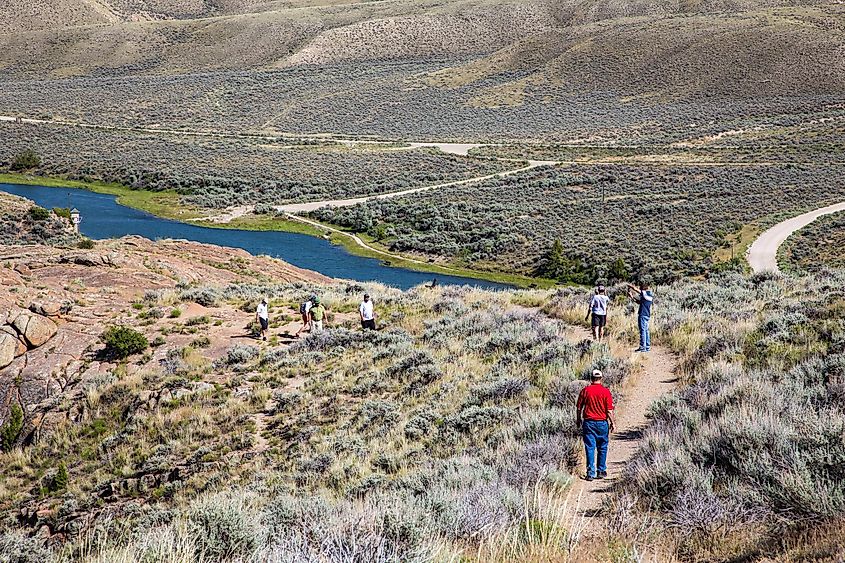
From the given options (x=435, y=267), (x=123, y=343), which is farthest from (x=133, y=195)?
(x=123, y=343)

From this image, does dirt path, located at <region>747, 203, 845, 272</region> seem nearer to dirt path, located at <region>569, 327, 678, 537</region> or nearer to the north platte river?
the north platte river

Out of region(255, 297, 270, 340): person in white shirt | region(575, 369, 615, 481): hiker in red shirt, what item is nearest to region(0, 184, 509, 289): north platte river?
region(255, 297, 270, 340): person in white shirt

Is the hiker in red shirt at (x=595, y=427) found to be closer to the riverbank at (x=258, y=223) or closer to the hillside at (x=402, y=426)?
the hillside at (x=402, y=426)

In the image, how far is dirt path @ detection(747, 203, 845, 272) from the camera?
35.7 m

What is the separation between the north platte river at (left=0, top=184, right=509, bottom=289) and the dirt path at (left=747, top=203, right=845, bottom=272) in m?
12.3

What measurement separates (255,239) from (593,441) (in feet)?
135

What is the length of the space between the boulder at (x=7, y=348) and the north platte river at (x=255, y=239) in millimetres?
22839

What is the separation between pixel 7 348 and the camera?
51.9ft

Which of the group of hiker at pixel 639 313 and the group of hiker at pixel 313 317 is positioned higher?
the group of hiker at pixel 639 313

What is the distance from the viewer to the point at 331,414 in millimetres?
12742

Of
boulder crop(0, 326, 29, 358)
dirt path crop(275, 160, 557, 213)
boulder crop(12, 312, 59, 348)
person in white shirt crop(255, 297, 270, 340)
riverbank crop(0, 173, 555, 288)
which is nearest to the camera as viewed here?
boulder crop(0, 326, 29, 358)

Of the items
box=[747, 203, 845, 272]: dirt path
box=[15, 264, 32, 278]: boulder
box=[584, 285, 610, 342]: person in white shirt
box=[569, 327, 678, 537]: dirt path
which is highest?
box=[584, 285, 610, 342]: person in white shirt

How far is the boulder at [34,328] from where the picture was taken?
53.8ft

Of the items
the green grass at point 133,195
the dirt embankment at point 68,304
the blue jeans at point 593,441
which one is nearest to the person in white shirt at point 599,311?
the blue jeans at point 593,441
